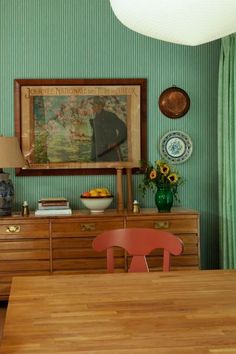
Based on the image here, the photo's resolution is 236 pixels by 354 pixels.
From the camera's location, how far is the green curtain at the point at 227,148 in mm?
4395

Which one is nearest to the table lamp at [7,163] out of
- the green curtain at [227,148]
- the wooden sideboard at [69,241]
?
the wooden sideboard at [69,241]

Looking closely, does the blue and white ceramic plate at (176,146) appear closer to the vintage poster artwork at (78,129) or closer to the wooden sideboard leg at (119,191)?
the vintage poster artwork at (78,129)

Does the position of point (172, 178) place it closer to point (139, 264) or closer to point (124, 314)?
point (139, 264)

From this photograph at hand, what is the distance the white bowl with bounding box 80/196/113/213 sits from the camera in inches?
170

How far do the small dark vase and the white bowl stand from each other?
1.25 feet

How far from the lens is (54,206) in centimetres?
429

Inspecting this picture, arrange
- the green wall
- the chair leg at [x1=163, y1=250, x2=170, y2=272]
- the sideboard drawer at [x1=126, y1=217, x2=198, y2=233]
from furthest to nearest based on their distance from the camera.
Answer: the green wall, the sideboard drawer at [x1=126, y1=217, x2=198, y2=233], the chair leg at [x1=163, y1=250, x2=170, y2=272]

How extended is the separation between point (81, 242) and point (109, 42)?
1717 mm

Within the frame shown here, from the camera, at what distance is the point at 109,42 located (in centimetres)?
466

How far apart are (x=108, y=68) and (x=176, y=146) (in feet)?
2.89

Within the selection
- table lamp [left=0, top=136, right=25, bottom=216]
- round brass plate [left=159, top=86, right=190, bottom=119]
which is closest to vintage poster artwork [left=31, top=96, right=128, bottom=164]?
round brass plate [left=159, top=86, right=190, bottom=119]

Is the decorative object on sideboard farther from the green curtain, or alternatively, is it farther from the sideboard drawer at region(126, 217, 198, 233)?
the green curtain

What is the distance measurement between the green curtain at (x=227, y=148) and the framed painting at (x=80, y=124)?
656mm

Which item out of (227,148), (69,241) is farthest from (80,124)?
(227,148)
